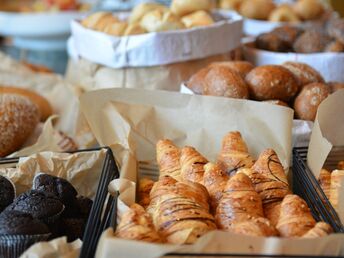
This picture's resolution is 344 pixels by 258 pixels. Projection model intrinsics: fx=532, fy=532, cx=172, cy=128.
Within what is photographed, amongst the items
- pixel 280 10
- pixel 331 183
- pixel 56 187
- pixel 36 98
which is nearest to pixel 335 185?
pixel 331 183

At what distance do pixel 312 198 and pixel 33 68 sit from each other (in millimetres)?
1242

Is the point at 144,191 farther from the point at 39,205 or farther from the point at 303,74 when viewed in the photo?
the point at 303,74

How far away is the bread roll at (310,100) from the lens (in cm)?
109

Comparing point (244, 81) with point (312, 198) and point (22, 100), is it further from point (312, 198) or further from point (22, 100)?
point (22, 100)

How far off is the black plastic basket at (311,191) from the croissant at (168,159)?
0.22 metres

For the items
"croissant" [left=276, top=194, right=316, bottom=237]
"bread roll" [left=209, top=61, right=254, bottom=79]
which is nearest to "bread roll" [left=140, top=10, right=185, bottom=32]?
"bread roll" [left=209, top=61, right=254, bottom=79]

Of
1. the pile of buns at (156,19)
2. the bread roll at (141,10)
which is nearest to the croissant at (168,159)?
the pile of buns at (156,19)

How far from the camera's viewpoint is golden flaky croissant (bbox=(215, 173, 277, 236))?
70cm

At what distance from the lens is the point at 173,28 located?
1424 mm

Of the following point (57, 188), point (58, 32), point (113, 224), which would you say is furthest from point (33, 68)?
point (113, 224)

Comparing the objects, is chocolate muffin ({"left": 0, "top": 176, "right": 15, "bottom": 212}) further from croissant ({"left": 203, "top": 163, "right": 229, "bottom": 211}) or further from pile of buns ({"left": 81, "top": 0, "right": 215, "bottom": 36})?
pile of buns ({"left": 81, "top": 0, "right": 215, "bottom": 36})

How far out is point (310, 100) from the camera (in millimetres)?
1091

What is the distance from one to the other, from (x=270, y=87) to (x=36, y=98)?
0.67 m

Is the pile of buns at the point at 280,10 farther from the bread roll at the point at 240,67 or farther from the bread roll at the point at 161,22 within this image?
the bread roll at the point at 240,67
